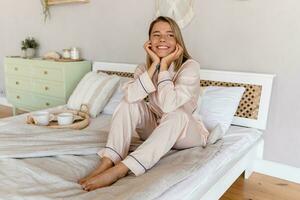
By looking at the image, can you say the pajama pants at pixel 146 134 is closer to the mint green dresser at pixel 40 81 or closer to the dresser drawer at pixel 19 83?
the mint green dresser at pixel 40 81

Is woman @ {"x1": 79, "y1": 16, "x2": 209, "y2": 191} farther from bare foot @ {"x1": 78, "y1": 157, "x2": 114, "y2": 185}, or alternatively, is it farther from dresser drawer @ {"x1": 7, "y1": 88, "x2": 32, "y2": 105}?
dresser drawer @ {"x1": 7, "y1": 88, "x2": 32, "y2": 105}

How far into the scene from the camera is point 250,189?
1.96 metres

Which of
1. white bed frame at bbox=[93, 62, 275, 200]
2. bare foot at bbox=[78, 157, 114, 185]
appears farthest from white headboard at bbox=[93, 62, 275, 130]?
bare foot at bbox=[78, 157, 114, 185]

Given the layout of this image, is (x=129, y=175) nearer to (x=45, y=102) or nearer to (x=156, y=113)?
(x=156, y=113)

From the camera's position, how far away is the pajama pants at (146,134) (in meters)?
1.31

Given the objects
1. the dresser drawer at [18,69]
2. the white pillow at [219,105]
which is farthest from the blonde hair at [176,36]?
the dresser drawer at [18,69]

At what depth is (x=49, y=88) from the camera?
3.11m

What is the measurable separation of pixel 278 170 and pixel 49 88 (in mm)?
2446

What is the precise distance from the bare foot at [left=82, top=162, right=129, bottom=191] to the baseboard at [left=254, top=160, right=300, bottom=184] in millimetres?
1398

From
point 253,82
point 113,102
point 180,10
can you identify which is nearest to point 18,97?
point 113,102

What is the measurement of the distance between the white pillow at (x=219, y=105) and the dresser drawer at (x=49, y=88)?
1.64 meters

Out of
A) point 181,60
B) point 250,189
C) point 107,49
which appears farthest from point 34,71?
point 250,189

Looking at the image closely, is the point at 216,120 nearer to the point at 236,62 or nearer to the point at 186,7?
the point at 236,62

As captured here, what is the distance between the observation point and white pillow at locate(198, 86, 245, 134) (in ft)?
Answer: 6.44
